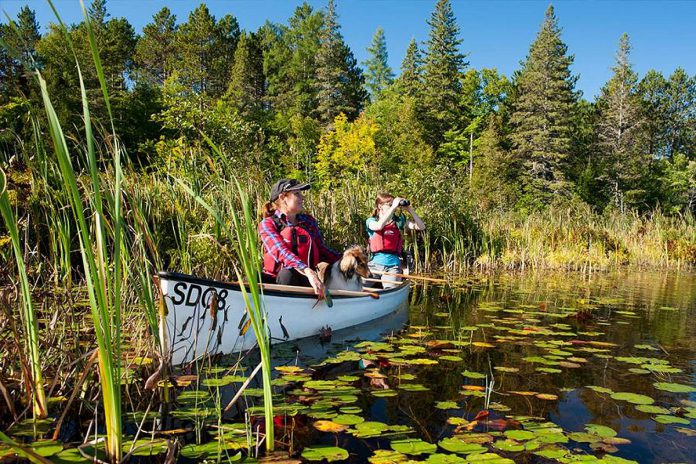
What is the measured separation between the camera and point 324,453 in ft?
8.14

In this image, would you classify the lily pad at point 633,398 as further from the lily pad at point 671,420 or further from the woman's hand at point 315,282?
the woman's hand at point 315,282

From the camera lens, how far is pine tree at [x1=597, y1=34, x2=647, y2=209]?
1427 inches

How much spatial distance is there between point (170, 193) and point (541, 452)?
540 cm

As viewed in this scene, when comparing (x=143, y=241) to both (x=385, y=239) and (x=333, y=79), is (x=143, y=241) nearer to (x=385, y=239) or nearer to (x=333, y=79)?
(x=385, y=239)

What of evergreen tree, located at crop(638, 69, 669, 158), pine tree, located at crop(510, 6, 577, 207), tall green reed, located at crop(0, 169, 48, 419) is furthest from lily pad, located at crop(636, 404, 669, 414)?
evergreen tree, located at crop(638, 69, 669, 158)

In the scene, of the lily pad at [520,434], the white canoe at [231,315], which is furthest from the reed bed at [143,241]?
the lily pad at [520,434]

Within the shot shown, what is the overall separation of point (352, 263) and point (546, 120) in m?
35.5

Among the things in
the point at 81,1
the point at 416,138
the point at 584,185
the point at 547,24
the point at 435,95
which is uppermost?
the point at 547,24

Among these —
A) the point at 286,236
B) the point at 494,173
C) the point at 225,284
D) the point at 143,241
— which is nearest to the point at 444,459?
the point at 225,284

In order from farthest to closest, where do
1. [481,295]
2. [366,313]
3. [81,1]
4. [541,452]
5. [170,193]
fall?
[481,295] < [170,193] < [366,313] < [541,452] < [81,1]

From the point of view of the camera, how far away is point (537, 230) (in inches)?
528

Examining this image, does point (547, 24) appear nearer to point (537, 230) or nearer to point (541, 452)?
point (537, 230)

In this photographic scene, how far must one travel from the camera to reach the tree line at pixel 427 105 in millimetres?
34375

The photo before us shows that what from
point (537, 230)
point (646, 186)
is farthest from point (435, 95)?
point (537, 230)
